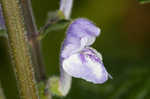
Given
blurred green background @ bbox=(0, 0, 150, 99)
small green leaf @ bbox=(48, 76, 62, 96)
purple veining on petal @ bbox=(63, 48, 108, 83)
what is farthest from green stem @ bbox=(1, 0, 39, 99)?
blurred green background @ bbox=(0, 0, 150, 99)

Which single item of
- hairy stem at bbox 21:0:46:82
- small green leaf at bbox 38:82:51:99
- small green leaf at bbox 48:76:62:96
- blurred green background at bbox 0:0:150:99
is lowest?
blurred green background at bbox 0:0:150:99

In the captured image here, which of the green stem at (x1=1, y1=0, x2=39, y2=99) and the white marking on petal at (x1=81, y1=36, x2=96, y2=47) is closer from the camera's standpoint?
the green stem at (x1=1, y1=0, x2=39, y2=99)

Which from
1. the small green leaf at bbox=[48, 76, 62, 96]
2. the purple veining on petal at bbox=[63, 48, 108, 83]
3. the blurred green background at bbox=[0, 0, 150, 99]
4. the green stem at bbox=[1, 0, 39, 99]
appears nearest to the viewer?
the green stem at bbox=[1, 0, 39, 99]

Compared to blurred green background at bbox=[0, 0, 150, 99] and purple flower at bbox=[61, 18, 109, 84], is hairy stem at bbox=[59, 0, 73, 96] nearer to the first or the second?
purple flower at bbox=[61, 18, 109, 84]

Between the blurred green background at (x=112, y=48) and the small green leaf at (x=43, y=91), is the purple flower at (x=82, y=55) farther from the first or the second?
the blurred green background at (x=112, y=48)

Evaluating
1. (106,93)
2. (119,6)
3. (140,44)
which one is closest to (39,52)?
(106,93)

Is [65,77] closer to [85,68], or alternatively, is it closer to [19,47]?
[85,68]

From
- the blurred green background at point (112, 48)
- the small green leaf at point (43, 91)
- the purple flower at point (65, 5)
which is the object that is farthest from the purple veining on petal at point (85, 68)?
the blurred green background at point (112, 48)

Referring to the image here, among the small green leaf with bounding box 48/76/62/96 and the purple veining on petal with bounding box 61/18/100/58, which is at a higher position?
the purple veining on petal with bounding box 61/18/100/58
